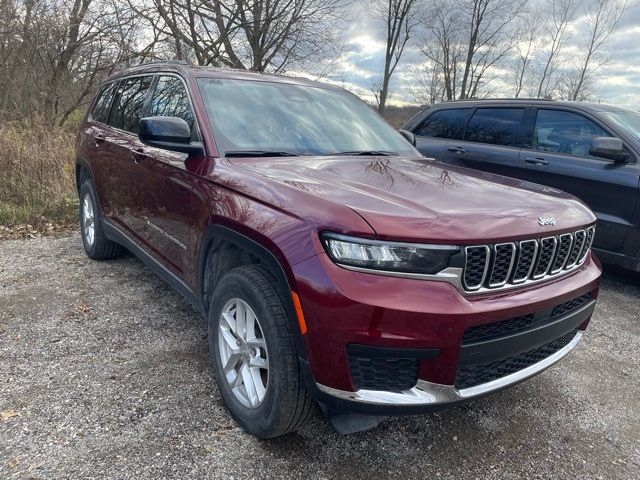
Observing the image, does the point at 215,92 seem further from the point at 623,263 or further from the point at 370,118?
the point at 623,263

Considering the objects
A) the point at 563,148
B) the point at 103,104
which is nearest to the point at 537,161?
the point at 563,148

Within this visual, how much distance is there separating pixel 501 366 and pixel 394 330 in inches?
25.9

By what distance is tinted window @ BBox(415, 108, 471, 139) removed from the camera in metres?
6.13

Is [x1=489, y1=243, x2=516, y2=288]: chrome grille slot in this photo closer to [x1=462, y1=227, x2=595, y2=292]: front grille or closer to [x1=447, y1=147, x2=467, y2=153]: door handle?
[x1=462, y1=227, x2=595, y2=292]: front grille

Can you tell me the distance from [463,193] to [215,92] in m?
→ 1.70

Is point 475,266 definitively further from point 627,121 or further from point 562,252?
point 627,121

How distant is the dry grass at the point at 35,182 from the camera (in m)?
6.30

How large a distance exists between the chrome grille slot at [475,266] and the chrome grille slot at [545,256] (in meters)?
0.38

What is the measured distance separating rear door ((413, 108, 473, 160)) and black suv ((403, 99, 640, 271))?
0.5 inches

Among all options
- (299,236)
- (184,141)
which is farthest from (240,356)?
(184,141)

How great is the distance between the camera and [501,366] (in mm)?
2109

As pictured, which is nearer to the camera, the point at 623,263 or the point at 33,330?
the point at 33,330

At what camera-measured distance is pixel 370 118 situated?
373cm

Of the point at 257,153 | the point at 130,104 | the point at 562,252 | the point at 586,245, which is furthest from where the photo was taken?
the point at 130,104
